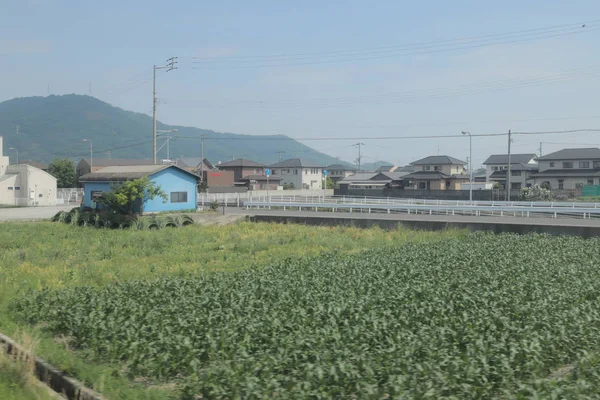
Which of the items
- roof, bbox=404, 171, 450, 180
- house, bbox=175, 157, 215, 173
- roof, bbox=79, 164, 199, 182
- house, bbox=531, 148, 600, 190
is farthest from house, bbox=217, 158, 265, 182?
roof, bbox=79, 164, 199, 182

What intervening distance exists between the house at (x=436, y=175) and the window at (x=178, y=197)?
38939mm

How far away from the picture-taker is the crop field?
6562 mm

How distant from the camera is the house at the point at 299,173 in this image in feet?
304

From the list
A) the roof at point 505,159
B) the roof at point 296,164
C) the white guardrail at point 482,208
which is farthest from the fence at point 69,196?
the roof at point 505,159

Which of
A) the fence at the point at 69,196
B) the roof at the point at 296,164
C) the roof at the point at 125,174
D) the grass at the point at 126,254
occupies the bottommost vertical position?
the grass at the point at 126,254

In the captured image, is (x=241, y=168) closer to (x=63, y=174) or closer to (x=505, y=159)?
(x=63, y=174)

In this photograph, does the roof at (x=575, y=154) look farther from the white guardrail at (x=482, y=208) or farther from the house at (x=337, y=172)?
the house at (x=337, y=172)

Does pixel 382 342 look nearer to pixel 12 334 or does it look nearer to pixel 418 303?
pixel 418 303

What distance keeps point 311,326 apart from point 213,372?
8.47ft

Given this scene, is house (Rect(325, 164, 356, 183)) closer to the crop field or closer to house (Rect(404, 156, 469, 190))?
house (Rect(404, 156, 469, 190))

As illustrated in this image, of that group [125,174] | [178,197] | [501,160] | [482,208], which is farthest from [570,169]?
[125,174]

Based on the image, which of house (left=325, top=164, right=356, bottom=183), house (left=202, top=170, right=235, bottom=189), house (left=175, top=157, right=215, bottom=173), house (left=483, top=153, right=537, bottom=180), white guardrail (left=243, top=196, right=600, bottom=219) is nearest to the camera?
white guardrail (left=243, top=196, right=600, bottom=219)

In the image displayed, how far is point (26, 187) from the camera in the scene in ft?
190

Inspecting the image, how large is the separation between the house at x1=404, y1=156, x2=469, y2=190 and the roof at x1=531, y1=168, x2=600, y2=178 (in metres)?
11.5
